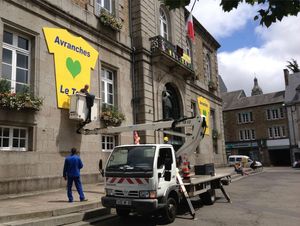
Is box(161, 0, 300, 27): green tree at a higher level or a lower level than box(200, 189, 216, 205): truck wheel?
higher

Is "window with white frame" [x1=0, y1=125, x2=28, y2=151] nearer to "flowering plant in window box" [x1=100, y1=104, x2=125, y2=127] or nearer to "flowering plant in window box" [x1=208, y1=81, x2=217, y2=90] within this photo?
"flowering plant in window box" [x1=100, y1=104, x2=125, y2=127]

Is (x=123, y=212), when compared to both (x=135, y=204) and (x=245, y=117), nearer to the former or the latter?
(x=135, y=204)

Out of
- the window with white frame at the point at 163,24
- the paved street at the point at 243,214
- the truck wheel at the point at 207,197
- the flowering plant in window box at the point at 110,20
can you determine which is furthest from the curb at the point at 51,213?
the window with white frame at the point at 163,24

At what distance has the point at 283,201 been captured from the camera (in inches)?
474

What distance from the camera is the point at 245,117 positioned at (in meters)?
53.9

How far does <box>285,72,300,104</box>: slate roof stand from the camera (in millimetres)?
48062

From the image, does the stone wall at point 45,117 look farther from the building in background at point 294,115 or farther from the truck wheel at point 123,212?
the building in background at point 294,115

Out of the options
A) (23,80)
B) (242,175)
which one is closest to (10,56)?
(23,80)

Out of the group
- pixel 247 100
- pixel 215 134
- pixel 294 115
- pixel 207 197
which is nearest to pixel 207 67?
pixel 215 134

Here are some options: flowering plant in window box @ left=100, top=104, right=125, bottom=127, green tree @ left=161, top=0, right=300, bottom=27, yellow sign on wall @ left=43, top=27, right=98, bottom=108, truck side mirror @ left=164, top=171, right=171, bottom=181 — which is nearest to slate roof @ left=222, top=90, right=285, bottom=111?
flowering plant in window box @ left=100, top=104, right=125, bottom=127

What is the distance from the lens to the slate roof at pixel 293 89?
48.1 m

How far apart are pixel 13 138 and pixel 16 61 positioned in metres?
2.90

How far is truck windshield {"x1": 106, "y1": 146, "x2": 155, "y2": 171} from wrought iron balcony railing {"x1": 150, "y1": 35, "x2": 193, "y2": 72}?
11381mm

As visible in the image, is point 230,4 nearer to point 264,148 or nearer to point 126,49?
point 126,49
